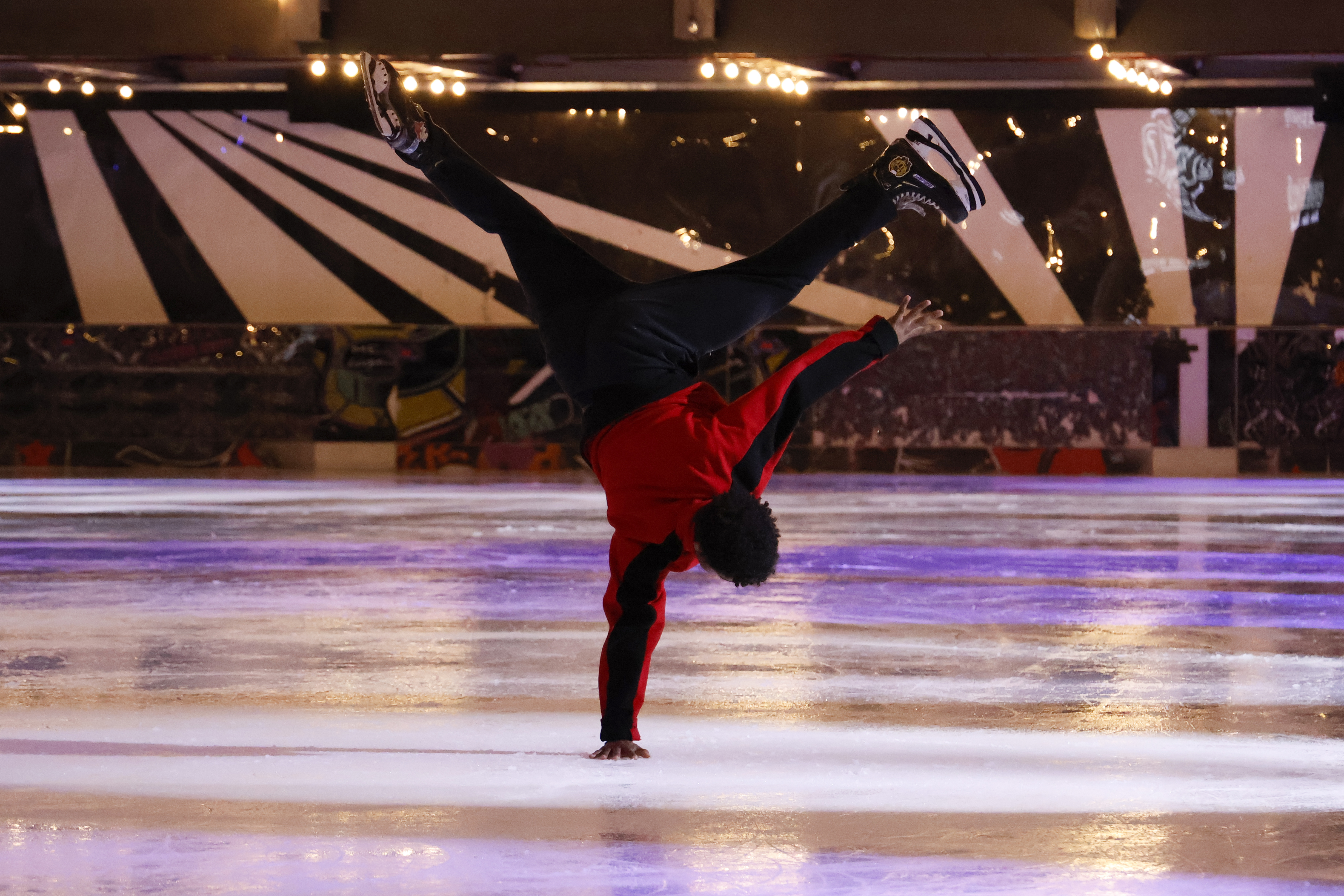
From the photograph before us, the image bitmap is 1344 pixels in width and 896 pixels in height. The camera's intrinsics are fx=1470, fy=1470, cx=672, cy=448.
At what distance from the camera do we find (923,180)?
4.46 m

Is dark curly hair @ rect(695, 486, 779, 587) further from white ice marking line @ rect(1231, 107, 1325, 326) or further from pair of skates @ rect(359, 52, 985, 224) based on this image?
white ice marking line @ rect(1231, 107, 1325, 326)

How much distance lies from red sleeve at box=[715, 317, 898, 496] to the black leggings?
0.26m

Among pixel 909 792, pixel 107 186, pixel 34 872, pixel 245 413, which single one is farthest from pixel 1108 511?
pixel 107 186

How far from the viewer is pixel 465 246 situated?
1712cm

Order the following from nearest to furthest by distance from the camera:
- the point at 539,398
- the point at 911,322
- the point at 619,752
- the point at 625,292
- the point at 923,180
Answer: the point at 619,752 < the point at 911,322 < the point at 625,292 < the point at 923,180 < the point at 539,398

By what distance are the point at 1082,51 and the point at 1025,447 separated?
202 inches

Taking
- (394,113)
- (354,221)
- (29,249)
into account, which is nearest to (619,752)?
(394,113)

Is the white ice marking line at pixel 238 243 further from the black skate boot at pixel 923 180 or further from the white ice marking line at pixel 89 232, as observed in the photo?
the black skate boot at pixel 923 180

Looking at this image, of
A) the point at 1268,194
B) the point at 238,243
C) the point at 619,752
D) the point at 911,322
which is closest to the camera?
the point at 619,752

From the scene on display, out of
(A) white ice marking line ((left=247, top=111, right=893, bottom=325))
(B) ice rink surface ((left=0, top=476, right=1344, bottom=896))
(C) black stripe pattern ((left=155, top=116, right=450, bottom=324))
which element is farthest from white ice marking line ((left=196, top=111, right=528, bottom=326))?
(B) ice rink surface ((left=0, top=476, right=1344, bottom=896))

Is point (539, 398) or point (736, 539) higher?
point (539, 398)

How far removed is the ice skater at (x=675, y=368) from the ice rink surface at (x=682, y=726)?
1.34ft

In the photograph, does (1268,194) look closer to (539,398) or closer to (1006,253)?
(1006,253)

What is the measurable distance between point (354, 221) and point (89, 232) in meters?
3.28
